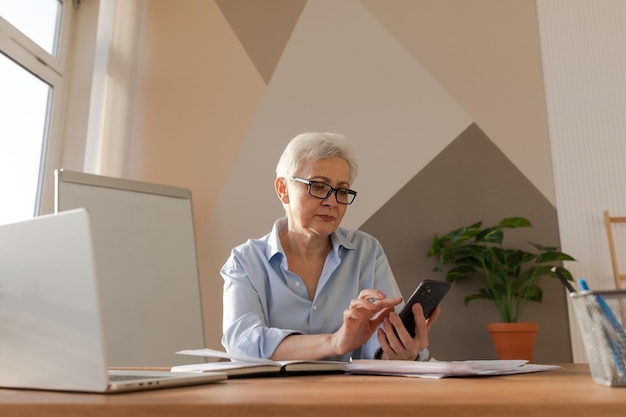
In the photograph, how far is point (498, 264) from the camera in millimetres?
2932

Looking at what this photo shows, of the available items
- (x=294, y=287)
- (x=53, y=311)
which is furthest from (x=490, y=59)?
(x=53, y=311)

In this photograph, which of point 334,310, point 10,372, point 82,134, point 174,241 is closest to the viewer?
point 10,372

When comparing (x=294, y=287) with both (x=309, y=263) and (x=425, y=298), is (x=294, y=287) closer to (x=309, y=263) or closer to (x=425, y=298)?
(x=309, y=263)

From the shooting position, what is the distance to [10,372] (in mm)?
713

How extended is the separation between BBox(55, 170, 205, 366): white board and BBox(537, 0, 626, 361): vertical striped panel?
198cm

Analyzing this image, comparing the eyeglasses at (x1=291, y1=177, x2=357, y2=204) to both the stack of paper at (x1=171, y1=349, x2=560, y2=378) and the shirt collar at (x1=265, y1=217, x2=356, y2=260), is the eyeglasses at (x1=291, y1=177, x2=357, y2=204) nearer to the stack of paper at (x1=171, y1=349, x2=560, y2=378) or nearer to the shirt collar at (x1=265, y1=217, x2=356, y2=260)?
the shirt collar at (x1=265, y1=217, x2=356, y2=260)

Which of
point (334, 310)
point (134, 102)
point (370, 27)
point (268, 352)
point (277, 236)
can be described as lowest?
point (268, 352)

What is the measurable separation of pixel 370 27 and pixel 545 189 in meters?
1.36

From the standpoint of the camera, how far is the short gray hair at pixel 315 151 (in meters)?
1.78

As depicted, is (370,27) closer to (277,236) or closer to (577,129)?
(577,129)

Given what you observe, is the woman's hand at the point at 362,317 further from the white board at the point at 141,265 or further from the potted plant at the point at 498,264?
the potted plant at the point at 498,264

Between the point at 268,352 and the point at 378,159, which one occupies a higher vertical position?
the point at 378,159

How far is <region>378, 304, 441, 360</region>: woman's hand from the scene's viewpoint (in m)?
1.31

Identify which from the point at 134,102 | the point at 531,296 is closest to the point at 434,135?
the point at 531,296
